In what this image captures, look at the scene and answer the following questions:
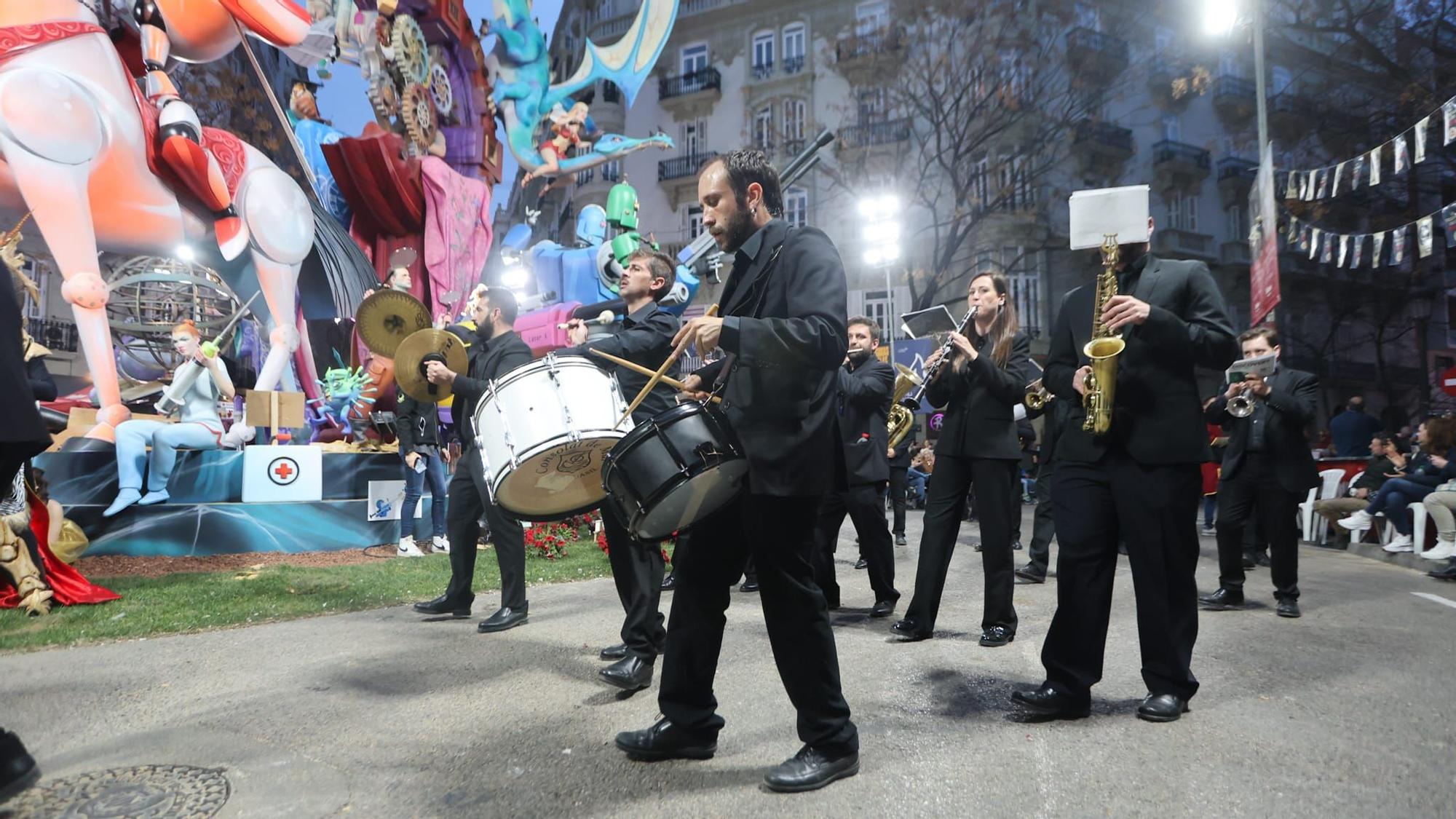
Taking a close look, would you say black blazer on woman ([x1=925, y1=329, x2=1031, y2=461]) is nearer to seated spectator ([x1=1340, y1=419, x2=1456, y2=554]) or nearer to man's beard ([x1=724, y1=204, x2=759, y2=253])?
man's beard ([x1=724, y1=204, x2=759, y2=253])

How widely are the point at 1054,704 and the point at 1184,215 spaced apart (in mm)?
34525

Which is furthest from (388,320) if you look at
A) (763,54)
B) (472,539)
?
(763,54)

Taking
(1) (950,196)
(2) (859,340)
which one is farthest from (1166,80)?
(2) (859,340)

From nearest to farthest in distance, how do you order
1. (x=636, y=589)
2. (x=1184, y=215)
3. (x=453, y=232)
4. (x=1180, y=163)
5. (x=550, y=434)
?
(x=550, y=434) < (x=636, y=589) < (x=453, y=232) < (x=1180, y=163) < (x=1184, y=215)

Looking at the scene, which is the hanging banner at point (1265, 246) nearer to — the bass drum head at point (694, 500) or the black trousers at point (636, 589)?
the black trousers at point (636, 589)

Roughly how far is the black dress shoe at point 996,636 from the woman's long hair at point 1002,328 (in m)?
1.53

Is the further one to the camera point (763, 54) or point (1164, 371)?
point (763, 54)

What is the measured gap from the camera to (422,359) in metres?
4.83

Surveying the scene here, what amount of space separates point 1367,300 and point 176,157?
1344 inches

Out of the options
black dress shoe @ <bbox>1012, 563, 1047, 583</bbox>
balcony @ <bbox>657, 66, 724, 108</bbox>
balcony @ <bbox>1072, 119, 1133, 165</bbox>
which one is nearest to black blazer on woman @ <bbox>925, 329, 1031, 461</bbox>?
black dress shoe @ <bbox>1012, 563, 1047, 583</bbox>

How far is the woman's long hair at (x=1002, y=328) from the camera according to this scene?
488 cm

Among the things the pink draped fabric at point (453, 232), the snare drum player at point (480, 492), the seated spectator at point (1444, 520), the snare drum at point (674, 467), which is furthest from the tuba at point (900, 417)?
the pink draped fabric at point (453, 232)

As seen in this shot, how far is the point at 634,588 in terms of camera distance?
4.23m

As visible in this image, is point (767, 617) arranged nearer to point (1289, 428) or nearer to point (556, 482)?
point (556, 482)
